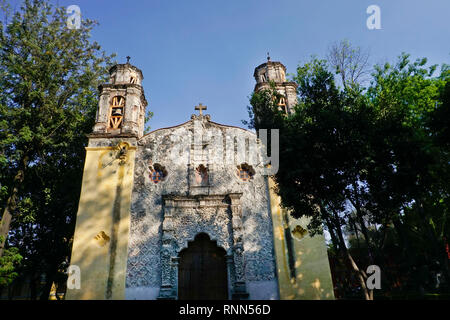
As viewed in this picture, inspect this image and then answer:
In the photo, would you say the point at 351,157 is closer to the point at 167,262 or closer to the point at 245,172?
the point at 245,172

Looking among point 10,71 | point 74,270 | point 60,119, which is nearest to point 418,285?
point 74,270

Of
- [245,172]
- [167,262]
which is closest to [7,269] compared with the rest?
[167,262]

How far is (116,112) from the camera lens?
14.9m

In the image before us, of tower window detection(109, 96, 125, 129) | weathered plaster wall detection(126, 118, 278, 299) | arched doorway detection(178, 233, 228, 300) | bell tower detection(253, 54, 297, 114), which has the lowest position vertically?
arched doorway detection(178, 233, 228, 300)

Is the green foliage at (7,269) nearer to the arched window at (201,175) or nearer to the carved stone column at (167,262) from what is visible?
the carved stone column at (167,262)

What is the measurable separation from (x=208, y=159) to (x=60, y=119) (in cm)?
856

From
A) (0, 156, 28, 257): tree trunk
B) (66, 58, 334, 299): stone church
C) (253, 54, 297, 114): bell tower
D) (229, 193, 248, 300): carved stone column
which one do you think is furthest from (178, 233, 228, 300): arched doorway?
(253, 54, 297, 114): bell tower

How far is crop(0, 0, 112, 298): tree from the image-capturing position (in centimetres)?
1424

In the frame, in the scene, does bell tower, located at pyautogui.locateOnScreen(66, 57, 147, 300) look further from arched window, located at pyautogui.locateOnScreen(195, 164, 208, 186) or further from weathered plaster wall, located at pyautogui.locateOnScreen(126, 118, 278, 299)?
arched window, located at pyautogui.locateOnScreen(195, 164, 208, 186)

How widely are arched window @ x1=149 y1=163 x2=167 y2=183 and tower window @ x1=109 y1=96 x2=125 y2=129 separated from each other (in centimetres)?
294

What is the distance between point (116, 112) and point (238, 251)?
9.16 metres

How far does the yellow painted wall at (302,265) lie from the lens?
11180mm

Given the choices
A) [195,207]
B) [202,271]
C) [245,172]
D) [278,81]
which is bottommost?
[202,271]
